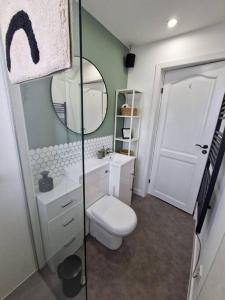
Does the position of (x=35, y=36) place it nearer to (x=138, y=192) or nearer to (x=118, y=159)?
(x=118, y=159)

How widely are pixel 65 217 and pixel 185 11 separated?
2167 mm

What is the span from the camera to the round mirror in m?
1.09

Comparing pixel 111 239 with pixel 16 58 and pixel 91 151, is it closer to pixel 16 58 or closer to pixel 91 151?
pixel 91 151

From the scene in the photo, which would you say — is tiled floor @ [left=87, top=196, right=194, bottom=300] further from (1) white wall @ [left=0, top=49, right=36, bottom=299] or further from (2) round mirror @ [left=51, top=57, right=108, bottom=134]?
(2) round mirror @ [left=51, top=57, right=108, bottom=134]

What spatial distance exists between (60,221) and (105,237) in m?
0.56

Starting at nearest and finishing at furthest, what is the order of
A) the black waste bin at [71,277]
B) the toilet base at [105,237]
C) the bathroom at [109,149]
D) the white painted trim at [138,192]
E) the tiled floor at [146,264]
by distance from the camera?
the bathroom at [109,149] < the black waste bin at [71,277] < the tiled floor at [146,264] < the toilet base at [105,237] < the white painted trim at [138,192]

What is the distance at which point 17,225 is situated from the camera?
995mm

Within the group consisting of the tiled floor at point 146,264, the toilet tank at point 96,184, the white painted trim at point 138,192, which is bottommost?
the tiled floor at point 146,264

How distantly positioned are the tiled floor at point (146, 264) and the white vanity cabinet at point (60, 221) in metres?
0.30

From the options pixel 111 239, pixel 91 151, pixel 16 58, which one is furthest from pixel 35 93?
pixel 111 239

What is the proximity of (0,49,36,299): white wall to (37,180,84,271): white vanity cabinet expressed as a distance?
131 millimetres

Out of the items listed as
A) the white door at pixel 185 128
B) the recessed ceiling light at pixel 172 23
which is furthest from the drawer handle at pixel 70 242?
the recessed ceiling light at pixel 172 23

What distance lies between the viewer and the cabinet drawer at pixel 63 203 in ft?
3.45

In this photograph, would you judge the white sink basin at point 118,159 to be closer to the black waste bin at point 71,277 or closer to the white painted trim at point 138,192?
the white painted trim at point 138,192
